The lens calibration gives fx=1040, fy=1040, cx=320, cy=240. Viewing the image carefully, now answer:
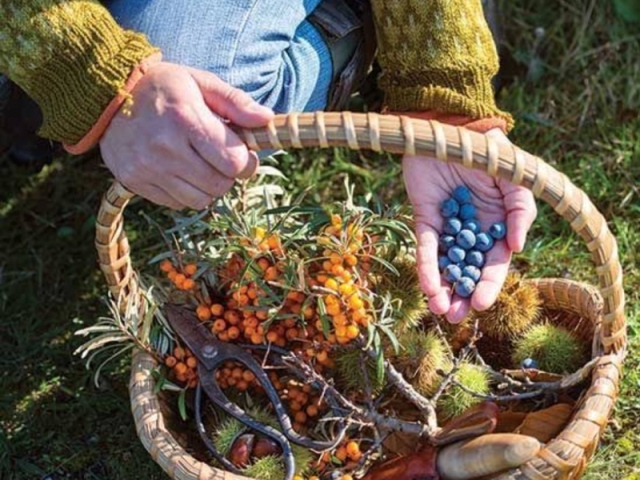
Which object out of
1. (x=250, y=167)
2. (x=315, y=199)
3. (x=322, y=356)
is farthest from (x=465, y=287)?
(x=315, y=199)

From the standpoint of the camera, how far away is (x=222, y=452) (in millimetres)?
1426

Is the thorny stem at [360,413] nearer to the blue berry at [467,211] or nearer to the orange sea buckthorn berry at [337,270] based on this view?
the orange sea buckthorn berry at [337,270]

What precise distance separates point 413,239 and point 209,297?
31 cm

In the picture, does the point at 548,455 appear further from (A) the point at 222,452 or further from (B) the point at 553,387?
(A) the point at 222,452

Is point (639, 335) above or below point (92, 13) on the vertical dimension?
below

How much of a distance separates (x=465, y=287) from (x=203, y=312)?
38 cm

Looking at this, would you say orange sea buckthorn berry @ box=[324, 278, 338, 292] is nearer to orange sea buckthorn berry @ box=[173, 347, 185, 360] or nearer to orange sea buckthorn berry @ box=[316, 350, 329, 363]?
Result: orange sea buckthorn berry @ box=[316, 350, 329, 363]

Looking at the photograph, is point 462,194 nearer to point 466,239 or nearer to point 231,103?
point 466,239

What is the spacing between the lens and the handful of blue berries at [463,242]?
1398 mm

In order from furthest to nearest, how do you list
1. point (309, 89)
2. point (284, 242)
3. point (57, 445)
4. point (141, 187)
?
point (57, 445), point (309, 89), point (284, 242), point (141, 187)

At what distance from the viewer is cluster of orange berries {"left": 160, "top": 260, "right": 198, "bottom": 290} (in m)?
1.49

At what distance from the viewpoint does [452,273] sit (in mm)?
1395

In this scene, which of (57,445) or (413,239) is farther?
(57,445)

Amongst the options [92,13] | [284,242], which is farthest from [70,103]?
[284,242]
